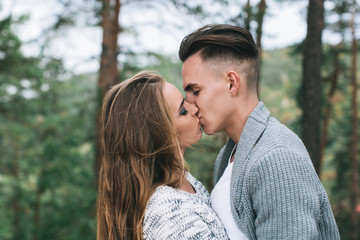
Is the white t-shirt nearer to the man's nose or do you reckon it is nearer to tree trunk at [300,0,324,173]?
the man's nose

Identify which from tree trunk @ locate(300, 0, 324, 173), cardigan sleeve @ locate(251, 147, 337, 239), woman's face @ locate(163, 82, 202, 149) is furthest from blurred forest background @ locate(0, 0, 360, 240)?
cardigan sleeve @ locate(251, 147, 337, 239)

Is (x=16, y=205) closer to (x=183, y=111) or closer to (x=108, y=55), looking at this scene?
(x=108, y=55)

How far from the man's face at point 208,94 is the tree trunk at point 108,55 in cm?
426

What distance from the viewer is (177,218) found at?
2.06m

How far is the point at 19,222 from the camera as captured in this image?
A: 9992 mm

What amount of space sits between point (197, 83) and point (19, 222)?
373 inches

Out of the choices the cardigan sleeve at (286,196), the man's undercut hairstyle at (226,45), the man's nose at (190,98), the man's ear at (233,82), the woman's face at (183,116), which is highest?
the man's undercut hairstyle at (226,45)

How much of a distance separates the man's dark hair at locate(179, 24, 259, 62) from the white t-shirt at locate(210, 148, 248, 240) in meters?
0.84

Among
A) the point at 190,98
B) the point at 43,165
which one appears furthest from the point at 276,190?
the point at 43,165

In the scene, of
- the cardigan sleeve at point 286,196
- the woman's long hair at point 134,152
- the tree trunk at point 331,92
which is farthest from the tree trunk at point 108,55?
the tree trunk at point 331,92

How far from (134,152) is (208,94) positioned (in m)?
0.68

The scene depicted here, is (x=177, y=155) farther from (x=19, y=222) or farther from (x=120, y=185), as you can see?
(x=19, y=222)

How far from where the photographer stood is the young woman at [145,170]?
83.7 inches

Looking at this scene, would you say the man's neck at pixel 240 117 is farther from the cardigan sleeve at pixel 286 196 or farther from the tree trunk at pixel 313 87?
the tree trunk at pixel 313 87
